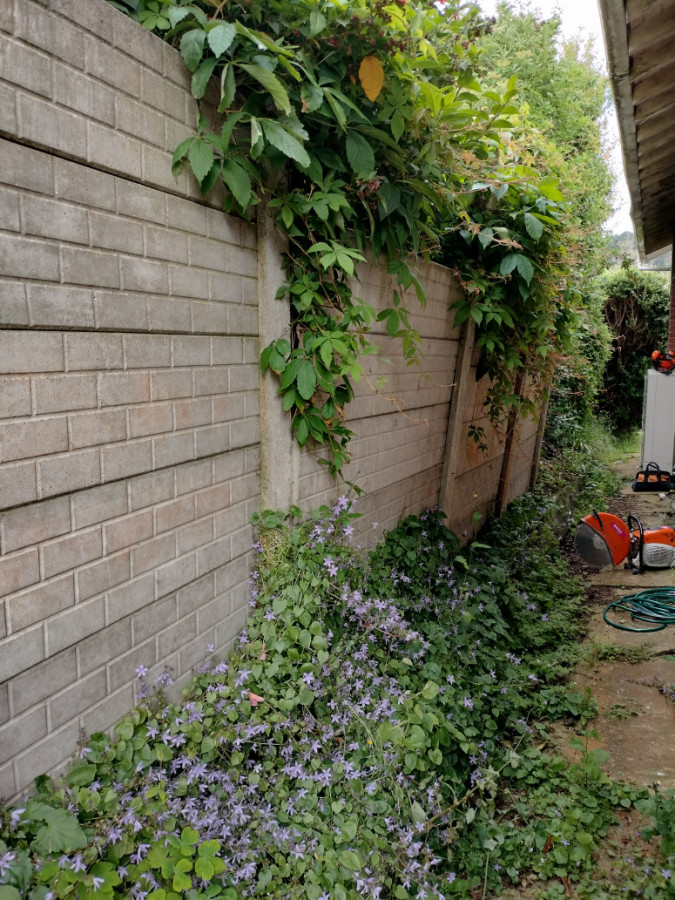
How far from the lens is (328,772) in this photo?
2100 mm

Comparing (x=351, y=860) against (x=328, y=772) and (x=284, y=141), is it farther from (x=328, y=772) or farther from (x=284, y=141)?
(x=284, y=141)

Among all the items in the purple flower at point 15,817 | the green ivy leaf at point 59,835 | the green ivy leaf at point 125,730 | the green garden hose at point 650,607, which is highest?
the purple flower at point 15,817

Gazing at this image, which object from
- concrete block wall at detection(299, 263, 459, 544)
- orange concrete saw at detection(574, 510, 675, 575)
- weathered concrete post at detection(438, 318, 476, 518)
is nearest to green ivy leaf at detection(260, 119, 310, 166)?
concrete block wall at detection(299, 263, 459, 544)

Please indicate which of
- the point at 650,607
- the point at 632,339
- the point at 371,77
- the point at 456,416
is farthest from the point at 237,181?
the point at 632,339

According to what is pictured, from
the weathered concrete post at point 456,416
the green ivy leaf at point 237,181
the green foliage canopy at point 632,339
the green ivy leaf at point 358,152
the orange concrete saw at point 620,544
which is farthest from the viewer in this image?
the green foliage canopy at point 632,339

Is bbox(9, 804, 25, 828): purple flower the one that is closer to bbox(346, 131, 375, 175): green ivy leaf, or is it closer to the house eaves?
bbox(346, 131, 375, 175): green ivy leaf

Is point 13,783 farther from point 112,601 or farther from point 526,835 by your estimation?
point 526,835

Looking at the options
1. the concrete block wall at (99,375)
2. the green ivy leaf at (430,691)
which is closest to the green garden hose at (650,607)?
the green ivy leaf at (430,691)

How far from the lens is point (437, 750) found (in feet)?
7.82

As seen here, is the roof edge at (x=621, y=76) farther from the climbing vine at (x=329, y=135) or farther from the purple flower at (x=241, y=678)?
the purple flower at (x=241, y=678)

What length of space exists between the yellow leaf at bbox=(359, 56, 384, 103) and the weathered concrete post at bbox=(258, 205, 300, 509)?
0.57 metres

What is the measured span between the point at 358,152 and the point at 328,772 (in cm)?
225

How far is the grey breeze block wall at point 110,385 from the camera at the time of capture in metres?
1.51

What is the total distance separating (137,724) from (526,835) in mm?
1617
